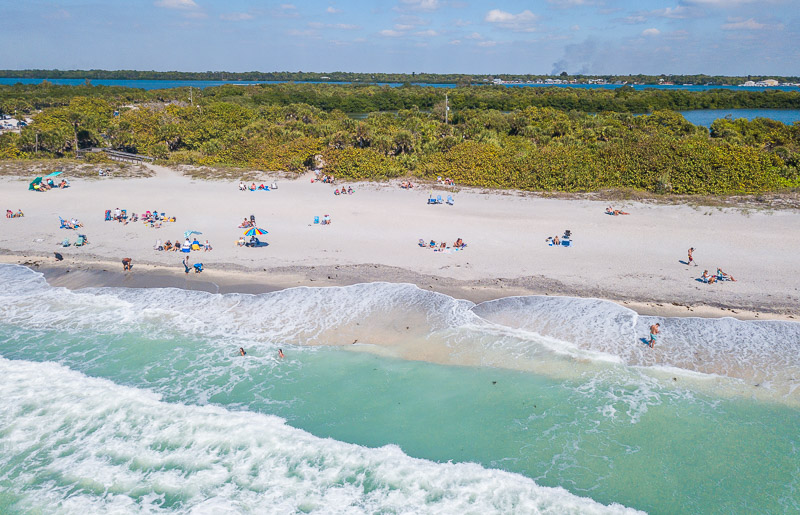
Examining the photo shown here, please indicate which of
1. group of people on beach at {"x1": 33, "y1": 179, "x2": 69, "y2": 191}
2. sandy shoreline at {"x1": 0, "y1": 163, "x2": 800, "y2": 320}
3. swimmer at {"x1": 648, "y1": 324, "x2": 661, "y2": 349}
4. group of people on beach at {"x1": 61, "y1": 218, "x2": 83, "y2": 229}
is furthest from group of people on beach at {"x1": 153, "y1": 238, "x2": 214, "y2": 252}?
swimmer at {"x1": 648, "y1": 324, "x2": 661, "y2": 349}

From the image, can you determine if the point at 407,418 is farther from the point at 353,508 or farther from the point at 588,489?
the point at 588,489

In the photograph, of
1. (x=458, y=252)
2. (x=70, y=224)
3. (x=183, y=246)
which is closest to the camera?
(x=458, y=252)

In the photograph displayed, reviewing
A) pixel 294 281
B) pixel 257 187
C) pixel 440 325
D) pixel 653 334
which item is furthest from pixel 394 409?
pixel 257 187

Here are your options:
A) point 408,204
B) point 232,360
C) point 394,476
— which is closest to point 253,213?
point 408,204

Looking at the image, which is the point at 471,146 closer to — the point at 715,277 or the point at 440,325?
the point at 715,277

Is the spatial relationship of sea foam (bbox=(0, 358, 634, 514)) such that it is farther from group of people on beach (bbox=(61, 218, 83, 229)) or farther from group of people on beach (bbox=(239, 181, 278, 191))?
group of people on beach (bbox=(239, 181, 278, 191))

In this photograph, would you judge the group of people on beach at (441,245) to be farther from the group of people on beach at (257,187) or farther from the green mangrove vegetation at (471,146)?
the group of people on beach at (257,187)
